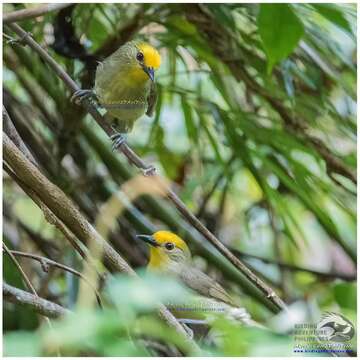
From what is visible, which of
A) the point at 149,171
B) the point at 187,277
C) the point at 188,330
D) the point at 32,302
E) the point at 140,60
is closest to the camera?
the point at 32,302

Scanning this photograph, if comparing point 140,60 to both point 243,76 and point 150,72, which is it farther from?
point 243,76

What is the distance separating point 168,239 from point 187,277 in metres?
0.14

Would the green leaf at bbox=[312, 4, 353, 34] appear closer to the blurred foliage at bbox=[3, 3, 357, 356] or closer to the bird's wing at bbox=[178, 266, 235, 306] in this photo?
the blurred foliage at bbox=[3, 3, 357, 356]

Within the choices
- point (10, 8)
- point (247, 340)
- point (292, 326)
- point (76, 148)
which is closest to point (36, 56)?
point (10, 8)

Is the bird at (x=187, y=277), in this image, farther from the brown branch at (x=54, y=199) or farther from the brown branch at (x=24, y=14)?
the brown branch at (x=24, y=14)

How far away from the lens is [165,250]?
1178 millimetres

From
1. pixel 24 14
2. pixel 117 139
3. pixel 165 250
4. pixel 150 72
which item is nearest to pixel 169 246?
pixel 165 250

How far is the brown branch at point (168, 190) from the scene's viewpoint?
1.10m

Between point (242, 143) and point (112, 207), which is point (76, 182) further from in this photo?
point (242, 143)

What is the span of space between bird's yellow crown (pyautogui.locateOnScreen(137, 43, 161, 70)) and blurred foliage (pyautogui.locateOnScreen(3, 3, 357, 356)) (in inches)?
2.4

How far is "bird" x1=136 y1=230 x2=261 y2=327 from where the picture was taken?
991mm

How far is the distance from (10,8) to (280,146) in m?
0.55

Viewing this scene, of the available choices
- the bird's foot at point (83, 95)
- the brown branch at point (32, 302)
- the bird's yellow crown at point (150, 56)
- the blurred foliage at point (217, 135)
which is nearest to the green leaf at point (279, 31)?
the blurred foliage at point (217, 135)

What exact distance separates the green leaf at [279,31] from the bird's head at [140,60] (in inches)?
7.6
